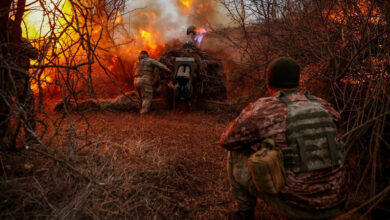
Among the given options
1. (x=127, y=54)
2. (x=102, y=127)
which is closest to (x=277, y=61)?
(x=102, y=127)

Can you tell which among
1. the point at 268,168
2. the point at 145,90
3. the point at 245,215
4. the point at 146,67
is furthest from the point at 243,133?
the point at 146,67

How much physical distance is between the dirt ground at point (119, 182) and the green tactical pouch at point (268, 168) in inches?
42.2

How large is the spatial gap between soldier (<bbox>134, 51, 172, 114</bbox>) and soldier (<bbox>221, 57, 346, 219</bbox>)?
599 cm

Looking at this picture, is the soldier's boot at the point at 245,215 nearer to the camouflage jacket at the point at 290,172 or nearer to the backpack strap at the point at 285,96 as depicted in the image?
the camouflage jacket at the point at 290,172

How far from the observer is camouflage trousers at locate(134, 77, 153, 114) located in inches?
292

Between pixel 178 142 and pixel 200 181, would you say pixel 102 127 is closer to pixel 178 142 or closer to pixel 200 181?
pixel 178 142

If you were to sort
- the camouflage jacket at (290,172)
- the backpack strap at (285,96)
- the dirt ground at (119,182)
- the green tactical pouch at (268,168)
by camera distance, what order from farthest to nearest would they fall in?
the dirt ground at (119,182), the backpack strap at (285,96), the camouflage jacket at (290,172), the green tactical pouch at (268,168)

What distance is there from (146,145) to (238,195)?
2.28 metres

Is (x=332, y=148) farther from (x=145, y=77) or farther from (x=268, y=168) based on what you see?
(x=145, y=77)

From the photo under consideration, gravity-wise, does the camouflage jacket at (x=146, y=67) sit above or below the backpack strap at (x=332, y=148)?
above

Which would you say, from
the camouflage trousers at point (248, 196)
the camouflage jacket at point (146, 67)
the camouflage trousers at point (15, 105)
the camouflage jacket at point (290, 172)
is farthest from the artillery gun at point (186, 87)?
the camouflage jacket at point (290, 172)

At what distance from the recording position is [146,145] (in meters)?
3.99

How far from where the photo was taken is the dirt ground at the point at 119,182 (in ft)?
6.55

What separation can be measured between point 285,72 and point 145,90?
612 centimetres
